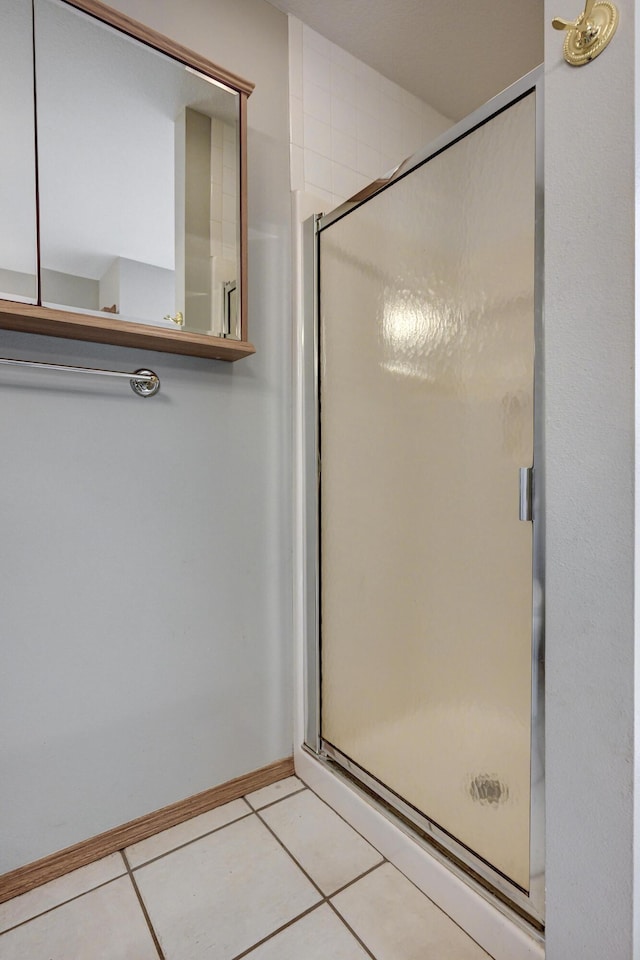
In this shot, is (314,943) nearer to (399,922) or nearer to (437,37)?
(399,922)

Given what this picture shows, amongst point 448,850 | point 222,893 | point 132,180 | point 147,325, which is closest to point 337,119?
point 132,180

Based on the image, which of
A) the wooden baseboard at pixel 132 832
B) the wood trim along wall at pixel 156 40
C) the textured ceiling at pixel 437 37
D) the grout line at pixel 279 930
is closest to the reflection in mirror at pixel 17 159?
the wood trim along wall at pixel 156 40

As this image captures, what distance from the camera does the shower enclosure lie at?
0.94 metres

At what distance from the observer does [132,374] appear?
4.13 ft

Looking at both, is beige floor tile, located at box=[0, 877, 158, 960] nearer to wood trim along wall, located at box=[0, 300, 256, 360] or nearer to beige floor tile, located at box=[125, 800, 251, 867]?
beige floor tile, located at box=[125, 800, 251, 867]

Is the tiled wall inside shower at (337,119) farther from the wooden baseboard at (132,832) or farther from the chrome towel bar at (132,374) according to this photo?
the wooden baseboard at (132,832)

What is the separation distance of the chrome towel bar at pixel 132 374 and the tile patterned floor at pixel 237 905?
113 cm

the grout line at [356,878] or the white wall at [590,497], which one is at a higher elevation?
the white wall at [590,497]

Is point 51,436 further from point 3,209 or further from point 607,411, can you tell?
point 607,411

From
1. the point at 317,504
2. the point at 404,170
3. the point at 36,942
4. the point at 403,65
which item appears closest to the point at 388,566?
the point at 317,504

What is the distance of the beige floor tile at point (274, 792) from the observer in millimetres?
1444

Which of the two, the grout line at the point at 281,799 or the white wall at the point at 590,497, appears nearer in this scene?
the white wall at the point at 590,497

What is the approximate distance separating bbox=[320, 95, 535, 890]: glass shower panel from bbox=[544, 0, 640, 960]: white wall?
0.37 feet

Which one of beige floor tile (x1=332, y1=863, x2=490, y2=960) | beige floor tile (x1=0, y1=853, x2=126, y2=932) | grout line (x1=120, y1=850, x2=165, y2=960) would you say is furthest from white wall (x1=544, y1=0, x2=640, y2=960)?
beige floor tile (x1=0, y1=853, x2=126, y2=932)
